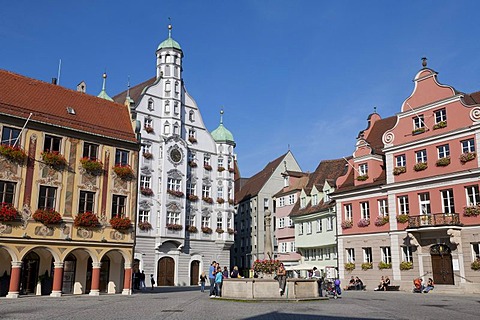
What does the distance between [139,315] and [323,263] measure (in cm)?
3531

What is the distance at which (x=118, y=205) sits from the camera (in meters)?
34.1

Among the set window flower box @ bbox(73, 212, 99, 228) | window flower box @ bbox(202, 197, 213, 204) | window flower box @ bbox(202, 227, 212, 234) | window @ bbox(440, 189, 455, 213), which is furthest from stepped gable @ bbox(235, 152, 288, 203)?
window flower box @ bbox(73, 212, 99, 228)

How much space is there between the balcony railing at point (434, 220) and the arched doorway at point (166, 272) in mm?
25909

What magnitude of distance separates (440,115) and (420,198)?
641 cm

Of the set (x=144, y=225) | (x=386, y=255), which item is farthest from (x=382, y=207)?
(x=144, y=225)

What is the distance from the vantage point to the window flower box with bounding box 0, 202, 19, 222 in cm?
2798

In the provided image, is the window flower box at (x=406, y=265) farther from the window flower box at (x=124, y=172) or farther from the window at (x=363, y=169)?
the window flower box at (x=124, y=172)

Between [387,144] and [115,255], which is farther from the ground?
[387,144]

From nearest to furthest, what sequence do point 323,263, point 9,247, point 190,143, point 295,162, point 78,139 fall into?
point 9,247 < point 78,139 < point 323,263 < point 190,143 < point 295,162

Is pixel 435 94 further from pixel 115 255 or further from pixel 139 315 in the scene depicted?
pixel 139 315

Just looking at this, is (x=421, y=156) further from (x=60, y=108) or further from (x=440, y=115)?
(x=60, y=108)

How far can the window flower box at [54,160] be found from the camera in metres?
30.7

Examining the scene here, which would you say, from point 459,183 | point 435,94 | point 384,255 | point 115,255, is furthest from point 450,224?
point 115,255

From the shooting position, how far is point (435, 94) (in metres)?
38.5
